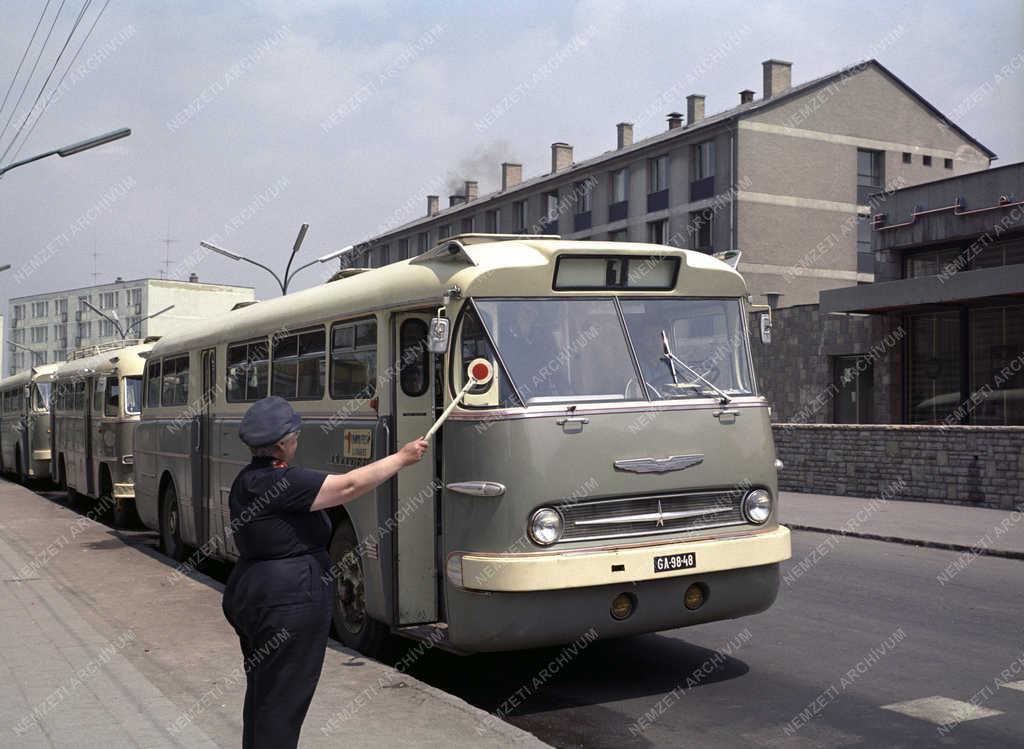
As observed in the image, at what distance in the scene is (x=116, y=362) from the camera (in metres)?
18.6

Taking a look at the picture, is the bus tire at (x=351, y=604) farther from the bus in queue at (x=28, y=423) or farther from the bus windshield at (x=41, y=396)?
the bus windshield at (x=41, y=396)

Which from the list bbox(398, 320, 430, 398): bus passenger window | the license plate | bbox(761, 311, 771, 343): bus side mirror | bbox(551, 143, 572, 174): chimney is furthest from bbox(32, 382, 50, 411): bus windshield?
bbox(551, 143, 572, 174): chimney

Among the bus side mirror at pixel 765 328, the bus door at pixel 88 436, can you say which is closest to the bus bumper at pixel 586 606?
the bus side mirror at pixel 765 328

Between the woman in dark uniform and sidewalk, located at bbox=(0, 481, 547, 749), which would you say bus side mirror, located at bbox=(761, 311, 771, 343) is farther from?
the woman in dark uniform

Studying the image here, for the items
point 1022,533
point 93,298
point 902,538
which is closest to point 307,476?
point 902,538

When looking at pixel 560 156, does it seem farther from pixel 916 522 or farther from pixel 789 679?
pixel 789 679

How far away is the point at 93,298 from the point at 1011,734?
13102cm

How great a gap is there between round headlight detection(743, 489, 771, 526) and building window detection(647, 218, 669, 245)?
1648 inches

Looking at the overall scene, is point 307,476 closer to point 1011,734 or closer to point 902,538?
point 1011,734

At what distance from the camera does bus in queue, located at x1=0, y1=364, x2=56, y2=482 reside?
91.0 ft

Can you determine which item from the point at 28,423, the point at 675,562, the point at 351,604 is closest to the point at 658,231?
the point at 28,423

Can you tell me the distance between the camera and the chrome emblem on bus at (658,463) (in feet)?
22.5

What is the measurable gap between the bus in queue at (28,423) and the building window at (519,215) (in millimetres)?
31949

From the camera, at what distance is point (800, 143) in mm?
46594
